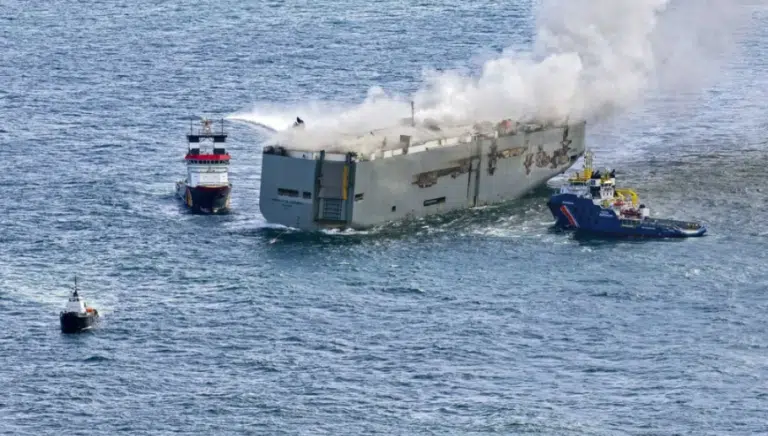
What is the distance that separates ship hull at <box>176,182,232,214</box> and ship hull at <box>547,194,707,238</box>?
102ft

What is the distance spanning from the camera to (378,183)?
181750 millimetres

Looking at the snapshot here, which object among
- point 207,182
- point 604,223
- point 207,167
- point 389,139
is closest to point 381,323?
point 604,223

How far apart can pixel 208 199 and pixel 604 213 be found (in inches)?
1476

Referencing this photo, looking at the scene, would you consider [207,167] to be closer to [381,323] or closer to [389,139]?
[389,139]

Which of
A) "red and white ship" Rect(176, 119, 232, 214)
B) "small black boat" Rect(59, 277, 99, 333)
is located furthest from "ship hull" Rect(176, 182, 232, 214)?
"small black boat" Rect(59, 277, 99, 333)

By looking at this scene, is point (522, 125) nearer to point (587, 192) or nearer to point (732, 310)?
point (587, 192)

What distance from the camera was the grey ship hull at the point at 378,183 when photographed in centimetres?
18012

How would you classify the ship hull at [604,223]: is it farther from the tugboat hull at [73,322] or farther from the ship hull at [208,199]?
the tugboat hull at [73,322]

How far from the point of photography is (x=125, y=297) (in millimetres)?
159125

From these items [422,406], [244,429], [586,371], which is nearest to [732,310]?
[586,371]

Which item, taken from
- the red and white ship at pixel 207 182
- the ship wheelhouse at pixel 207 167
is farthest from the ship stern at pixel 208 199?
the ship wheelhouse at pixel 207 167

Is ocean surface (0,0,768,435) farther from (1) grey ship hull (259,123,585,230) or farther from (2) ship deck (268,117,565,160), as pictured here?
(2) ship deck (268,117,565,160)

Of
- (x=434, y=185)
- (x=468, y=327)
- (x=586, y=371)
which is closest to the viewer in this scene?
(x=586, y=371)

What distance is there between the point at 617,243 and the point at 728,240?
978cm
